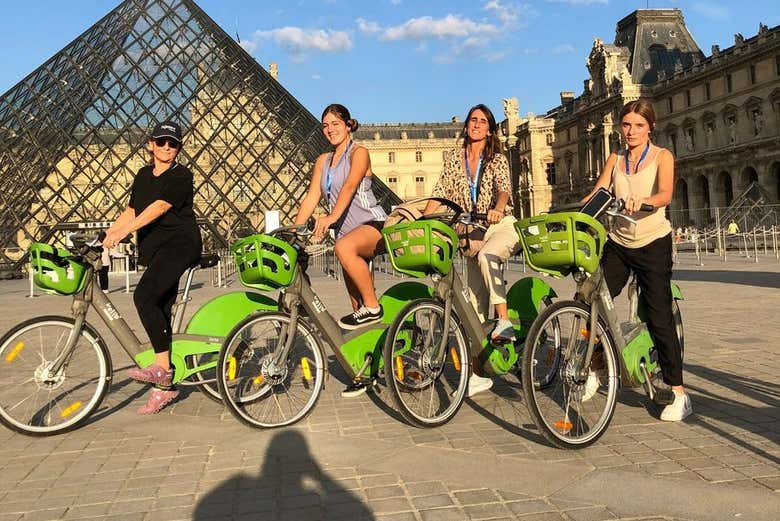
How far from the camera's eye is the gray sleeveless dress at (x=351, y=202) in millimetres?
4758

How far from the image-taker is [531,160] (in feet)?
244

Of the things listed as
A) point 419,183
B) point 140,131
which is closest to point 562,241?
point 140,131

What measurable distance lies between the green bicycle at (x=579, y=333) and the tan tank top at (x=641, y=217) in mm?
251

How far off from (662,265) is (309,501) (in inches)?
90.5

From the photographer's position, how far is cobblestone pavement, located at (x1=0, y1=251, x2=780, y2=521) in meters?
2.87

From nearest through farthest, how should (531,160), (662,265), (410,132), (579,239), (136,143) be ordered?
(579,239) < (662,265) < (136,143) < (531,160) < (410,132)

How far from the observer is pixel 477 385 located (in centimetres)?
482

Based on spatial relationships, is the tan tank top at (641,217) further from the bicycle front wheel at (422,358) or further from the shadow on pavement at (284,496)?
the shadow on pavement at (284,496)

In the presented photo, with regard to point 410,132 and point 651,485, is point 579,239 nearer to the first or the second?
point 651,485

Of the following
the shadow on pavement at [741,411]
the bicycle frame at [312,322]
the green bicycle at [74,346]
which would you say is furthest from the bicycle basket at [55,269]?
the shadow on pavement at [741,411]

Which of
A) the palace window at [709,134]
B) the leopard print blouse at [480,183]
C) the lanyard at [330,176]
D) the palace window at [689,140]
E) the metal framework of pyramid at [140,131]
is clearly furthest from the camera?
the palace window at [689,140]

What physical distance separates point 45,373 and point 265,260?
137cm

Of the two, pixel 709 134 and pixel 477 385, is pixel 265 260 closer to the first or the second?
pixel 477 385

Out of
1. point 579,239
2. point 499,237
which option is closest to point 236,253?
point 499,237
